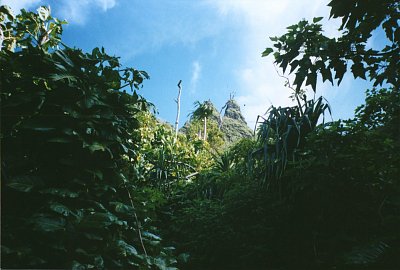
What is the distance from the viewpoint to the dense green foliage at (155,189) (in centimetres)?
180

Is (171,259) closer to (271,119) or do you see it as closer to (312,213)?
(312,213)

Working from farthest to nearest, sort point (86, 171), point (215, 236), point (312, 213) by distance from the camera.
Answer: point (215, 236) < point (312, 213) < point (86, 171)

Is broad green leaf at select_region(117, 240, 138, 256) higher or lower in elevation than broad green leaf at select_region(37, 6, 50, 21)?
lower

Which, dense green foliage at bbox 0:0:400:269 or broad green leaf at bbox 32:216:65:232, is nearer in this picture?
broad green leaf at bbox 32:216:65:232

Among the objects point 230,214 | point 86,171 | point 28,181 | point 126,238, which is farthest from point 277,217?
point 28,181

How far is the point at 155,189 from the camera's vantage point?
3.11 m

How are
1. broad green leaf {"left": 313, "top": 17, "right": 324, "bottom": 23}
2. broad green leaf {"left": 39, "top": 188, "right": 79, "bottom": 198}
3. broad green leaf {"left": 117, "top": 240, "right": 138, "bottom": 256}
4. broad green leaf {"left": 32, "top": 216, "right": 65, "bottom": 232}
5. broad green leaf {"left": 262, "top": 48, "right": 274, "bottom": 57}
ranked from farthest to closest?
broad green leaf {"left": 262, "top": 48, "right": 274, "bottom": 57} → broad green leaf {"left": 313, "top": 17, "right": 324, "bottom": 23} → broad green leaf {"left": 117, "top": 240, "right": 138, "bottom": 256} → broad green leaf {"left": 39, "top": 188, "right": 79, "bottom": 198} → broad green leaf {"left": 32, "top": 216, "right": 65, "bottom": 232}

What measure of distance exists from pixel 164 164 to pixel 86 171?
5.15 meters

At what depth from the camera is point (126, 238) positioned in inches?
88.9

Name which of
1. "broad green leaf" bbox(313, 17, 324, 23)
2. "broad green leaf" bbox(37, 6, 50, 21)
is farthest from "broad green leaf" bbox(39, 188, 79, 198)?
"broad green leaf" bbox(313, 17, 324, 23)

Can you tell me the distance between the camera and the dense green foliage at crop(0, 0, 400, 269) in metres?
1.80

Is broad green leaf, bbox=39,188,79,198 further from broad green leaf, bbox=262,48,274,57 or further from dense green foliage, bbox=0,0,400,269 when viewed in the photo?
broad green leaf, bbox=262,48,274,57

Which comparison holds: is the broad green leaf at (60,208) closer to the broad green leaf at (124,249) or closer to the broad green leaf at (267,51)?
the broad green leaf at (124,249)

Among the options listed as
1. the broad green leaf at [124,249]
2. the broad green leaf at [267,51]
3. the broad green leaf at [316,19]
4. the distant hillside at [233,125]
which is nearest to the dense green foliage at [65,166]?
the broad green leaf at [124,249]
